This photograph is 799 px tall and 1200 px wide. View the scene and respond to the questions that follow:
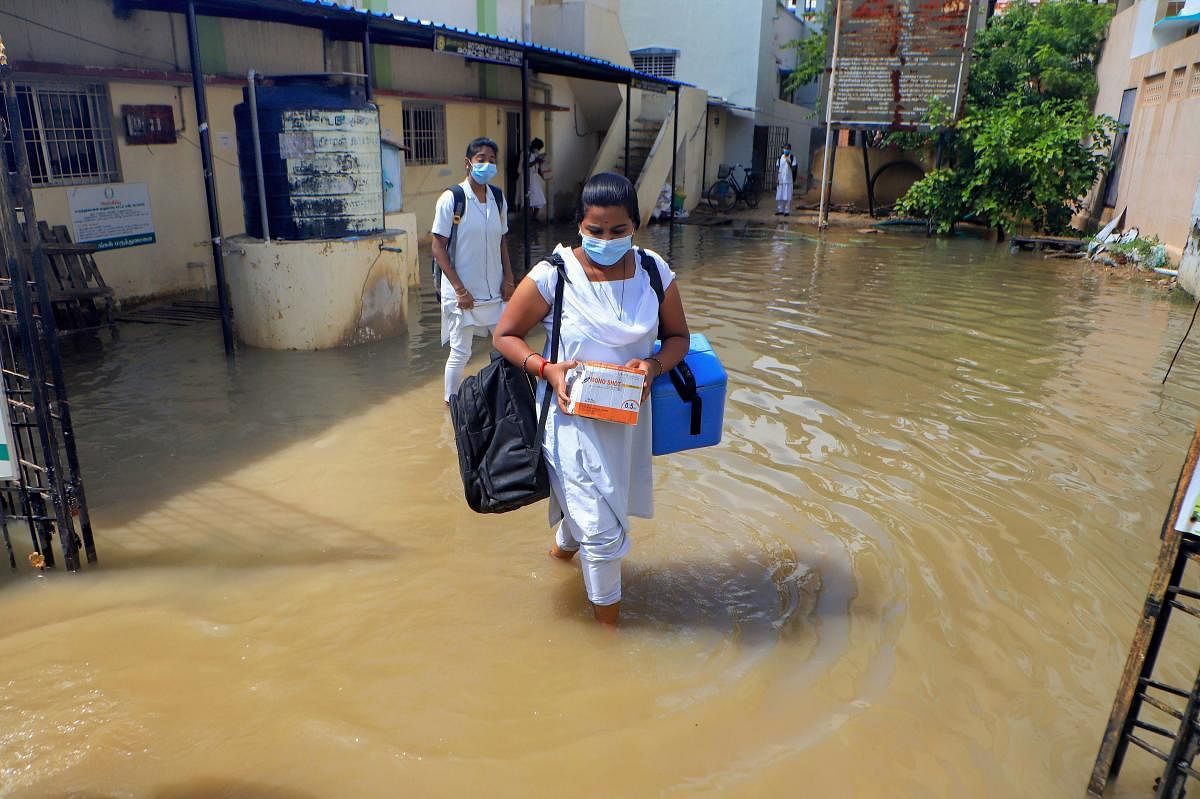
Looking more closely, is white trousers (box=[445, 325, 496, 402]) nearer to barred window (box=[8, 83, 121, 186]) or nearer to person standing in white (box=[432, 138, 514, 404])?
person standing in white (box=[432, 138, 514, 404])

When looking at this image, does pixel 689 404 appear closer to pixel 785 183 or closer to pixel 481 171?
pixel 481 171

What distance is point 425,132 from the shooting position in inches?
533

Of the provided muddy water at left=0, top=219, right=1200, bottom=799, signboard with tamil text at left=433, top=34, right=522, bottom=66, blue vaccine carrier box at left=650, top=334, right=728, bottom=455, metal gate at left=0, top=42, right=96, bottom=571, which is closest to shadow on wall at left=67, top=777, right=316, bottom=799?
muddy water at left=0, top=219, right=1200, bottom=799

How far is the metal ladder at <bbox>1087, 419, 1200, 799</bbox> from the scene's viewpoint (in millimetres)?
2061

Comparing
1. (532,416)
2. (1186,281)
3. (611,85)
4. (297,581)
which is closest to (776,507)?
(532,416)

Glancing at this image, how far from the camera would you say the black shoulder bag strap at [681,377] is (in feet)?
9.77

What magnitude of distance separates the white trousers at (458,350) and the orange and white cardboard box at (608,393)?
275 centimetres

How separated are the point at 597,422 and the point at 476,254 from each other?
2677 millimetres

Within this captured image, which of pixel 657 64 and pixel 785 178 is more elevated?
pixel 657 64

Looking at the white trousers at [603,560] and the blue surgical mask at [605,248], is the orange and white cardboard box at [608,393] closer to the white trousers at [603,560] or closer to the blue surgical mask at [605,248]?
the blue surgical mask at [605,248]

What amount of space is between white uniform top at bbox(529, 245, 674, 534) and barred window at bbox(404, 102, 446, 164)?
11016 millimetres

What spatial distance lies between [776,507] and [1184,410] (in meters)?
3.56

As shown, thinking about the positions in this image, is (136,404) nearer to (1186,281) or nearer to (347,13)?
(347,13)

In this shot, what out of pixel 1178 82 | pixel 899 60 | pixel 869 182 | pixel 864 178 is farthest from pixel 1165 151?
pixel 864 178
